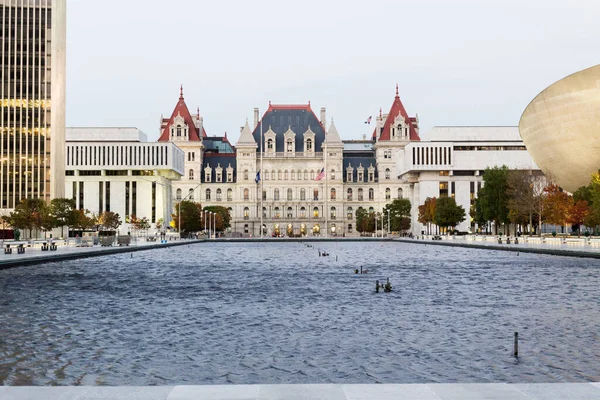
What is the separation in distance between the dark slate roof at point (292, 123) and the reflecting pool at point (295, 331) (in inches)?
6309

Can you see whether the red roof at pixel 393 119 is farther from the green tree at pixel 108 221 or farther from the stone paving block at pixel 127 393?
the stone paving block at pixel 127 393

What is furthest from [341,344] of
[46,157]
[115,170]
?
[115,170]

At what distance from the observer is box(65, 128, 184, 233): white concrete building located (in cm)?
17125

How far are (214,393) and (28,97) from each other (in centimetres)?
13427

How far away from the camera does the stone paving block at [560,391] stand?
956 cm

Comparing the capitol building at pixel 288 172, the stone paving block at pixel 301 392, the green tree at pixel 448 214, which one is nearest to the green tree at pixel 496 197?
the green tree at pixel 448 214

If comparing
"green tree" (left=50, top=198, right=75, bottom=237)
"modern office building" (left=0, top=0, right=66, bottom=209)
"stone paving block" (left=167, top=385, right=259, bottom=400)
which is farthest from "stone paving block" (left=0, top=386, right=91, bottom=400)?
"modern office building" (left=0, top=0, right=66, bottom=209)

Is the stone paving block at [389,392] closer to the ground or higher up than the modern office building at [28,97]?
closer to the ground

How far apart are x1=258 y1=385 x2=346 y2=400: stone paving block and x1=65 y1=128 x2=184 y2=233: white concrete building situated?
163 meters

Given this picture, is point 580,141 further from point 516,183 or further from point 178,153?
point 178,153

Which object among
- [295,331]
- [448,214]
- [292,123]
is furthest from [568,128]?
[295,331]

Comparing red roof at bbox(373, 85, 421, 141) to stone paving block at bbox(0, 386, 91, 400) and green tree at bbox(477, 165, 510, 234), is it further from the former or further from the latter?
stone paving block at bbox(0, 386, 91, 400)

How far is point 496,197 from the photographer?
111 m

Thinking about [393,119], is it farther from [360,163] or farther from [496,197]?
[496,197]
